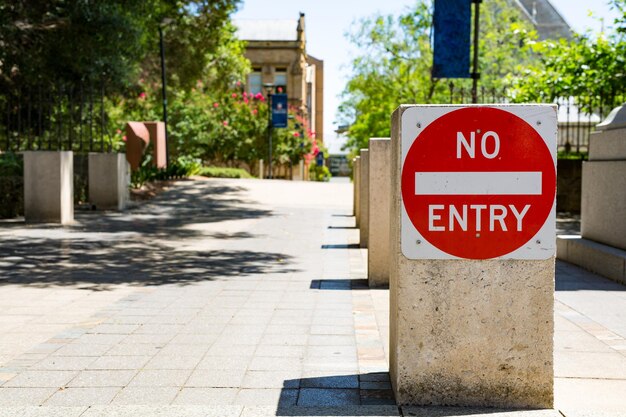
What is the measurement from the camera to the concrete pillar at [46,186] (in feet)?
50.9

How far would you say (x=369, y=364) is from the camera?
518 cm

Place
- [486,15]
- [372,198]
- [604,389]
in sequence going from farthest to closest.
Result: [486,15]
[372,198]
[604,389]

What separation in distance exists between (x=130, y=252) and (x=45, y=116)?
9.16 meters

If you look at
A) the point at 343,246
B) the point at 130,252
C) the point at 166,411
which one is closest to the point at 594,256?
the point at 343,246

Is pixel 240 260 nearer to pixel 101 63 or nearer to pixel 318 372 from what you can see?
pixel 318 372

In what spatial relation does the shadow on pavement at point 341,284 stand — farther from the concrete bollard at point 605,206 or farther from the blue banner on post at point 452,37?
the blue banner on post at point 452,37

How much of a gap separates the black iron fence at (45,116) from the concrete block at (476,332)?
595 inches

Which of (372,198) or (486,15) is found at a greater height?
(486,15)

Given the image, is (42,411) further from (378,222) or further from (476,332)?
A: (378,222)

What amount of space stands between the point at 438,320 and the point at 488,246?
1.45 ft

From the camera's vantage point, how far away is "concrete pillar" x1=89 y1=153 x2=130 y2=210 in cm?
1861

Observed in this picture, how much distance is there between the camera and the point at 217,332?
244 inches

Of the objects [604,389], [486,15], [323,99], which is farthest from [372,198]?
[323,99]

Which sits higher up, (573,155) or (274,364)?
(573,155)
